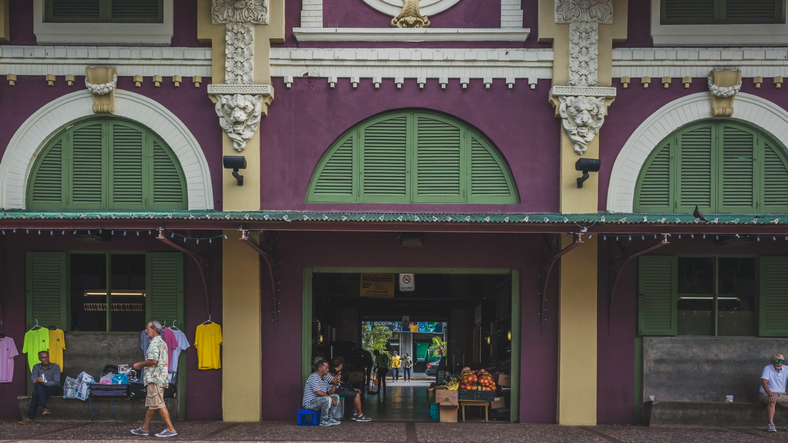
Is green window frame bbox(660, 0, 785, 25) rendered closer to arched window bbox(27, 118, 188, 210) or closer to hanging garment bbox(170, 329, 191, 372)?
arched window bbox(27, 118, 188, 210)

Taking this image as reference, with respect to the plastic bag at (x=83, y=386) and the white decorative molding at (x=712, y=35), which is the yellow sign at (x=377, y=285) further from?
the white decorative molding at (x=712, y=35)

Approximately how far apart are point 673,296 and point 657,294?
0.27m

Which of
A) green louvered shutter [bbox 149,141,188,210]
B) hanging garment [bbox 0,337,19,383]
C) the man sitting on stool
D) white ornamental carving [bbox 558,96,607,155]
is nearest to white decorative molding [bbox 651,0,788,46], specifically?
white ornamental carving [bbox 558,96,607,155]

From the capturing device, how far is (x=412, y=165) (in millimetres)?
12453

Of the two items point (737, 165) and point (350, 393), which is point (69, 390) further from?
point (737, 165)

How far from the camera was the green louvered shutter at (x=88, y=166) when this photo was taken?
40.9 feet

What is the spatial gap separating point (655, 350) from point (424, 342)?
3532cm

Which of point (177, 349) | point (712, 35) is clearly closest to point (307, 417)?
point (177, 349)

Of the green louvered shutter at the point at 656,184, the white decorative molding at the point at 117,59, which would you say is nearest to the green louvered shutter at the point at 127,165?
the white decorative molding at the point at 117,59

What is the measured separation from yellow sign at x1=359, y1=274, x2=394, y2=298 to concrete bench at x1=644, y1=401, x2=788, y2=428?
6426 millimetres

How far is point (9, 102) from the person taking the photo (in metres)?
12.5

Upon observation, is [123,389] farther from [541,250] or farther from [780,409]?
[780,409]

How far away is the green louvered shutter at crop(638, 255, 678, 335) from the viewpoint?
12.2 m

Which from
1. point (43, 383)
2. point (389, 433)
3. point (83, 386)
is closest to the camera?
point (389, 433)
